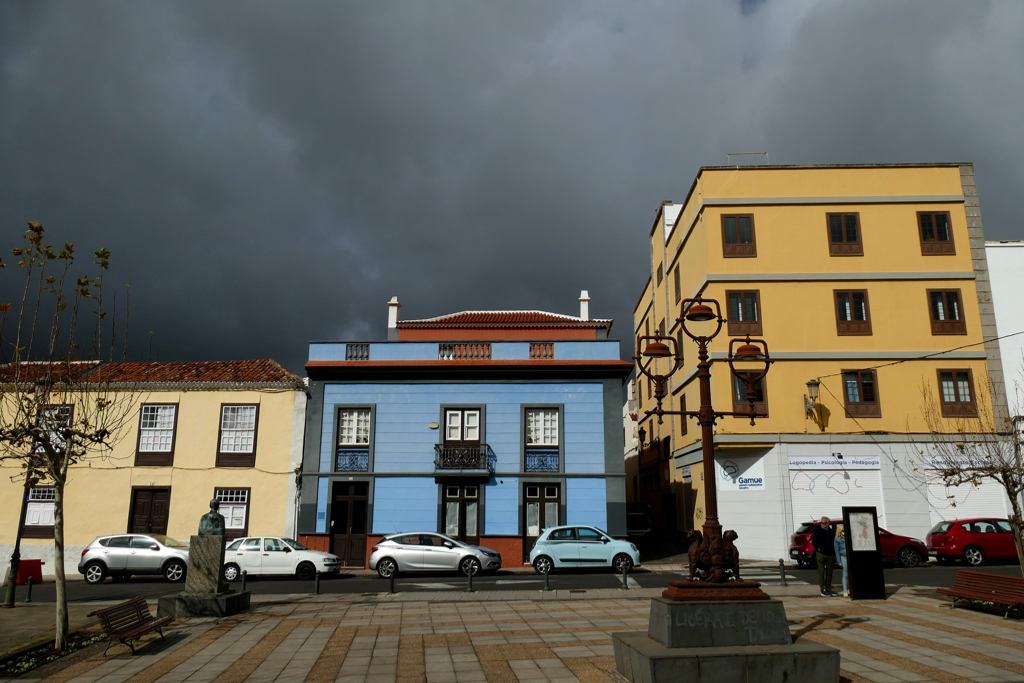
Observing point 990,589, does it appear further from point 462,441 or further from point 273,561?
point 273,561

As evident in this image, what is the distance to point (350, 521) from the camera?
82.1 feet

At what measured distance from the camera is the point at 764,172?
28391 millimetres

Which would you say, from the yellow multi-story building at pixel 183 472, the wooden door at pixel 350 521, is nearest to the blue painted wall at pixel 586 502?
the wooden door at pixel 350 521

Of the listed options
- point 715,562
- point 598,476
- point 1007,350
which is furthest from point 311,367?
point 1007,350

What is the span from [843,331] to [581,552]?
14.2 m

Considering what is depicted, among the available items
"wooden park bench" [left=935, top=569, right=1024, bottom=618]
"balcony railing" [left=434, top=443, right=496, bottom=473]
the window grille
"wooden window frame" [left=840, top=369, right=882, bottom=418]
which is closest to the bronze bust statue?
"balcony railing" [left=434, top=443, right=496, bottom=473]

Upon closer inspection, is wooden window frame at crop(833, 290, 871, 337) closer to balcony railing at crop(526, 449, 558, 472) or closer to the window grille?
balcony railing at crop(526, 449, 558, 472)

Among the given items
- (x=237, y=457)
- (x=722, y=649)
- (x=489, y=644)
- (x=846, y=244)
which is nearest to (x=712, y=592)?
(x=722, y=649)

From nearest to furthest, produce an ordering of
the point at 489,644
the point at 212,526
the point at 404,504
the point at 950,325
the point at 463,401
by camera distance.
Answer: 1. the point at 489,644
2. the point at 212,526
3. the point at 404,504
4. the point at 463,401
5. the point at 950,325

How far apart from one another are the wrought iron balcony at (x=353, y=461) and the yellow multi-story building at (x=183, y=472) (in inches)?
58.7

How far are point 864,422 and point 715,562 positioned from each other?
68.1 feet

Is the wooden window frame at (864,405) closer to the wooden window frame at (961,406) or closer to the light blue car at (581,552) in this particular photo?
the wooden window frame at (961,406)

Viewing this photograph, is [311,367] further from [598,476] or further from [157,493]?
[598,476]

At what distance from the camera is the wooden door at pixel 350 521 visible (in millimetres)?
24719
